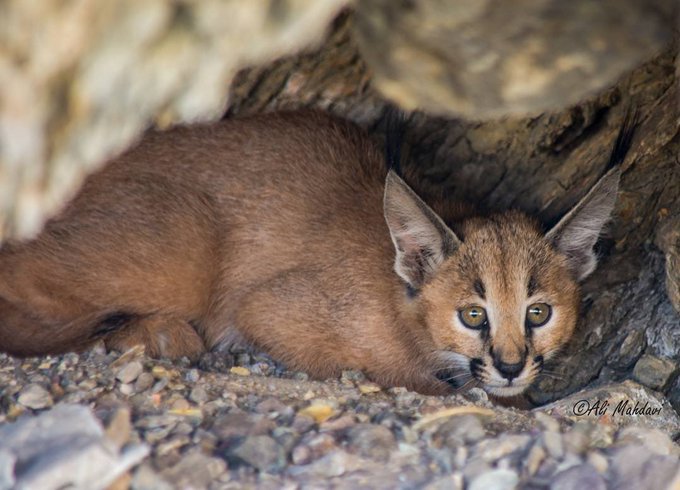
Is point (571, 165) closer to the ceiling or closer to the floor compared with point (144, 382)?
closer to the ceiling

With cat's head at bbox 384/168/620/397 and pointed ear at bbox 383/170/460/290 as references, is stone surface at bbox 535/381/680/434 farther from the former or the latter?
pointed ear at bbox 383/170/460/290

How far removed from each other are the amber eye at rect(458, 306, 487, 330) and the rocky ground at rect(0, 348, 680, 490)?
0.58 meters

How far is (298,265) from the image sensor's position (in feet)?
19.2

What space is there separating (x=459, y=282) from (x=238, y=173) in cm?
165

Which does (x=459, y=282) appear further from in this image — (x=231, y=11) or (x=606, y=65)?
(x=231, y=11)

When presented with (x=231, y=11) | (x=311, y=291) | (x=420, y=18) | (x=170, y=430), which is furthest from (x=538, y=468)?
(x=311, y=291)

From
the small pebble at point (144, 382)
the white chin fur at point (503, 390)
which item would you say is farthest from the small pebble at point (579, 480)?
the small pebble at point (144, 382)

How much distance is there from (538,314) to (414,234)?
2.93ft

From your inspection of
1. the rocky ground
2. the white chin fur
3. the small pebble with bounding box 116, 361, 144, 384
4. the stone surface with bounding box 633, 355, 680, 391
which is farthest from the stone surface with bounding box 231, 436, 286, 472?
the stone surface with bounding box 633, 355, 680, 391

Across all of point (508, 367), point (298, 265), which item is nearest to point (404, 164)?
point (298, 265)

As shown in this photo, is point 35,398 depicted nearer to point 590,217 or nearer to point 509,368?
point 509,368

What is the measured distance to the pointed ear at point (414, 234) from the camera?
5102 millimetres

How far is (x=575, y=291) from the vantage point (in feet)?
18.1

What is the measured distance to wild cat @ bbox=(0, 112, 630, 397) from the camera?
5.23m
